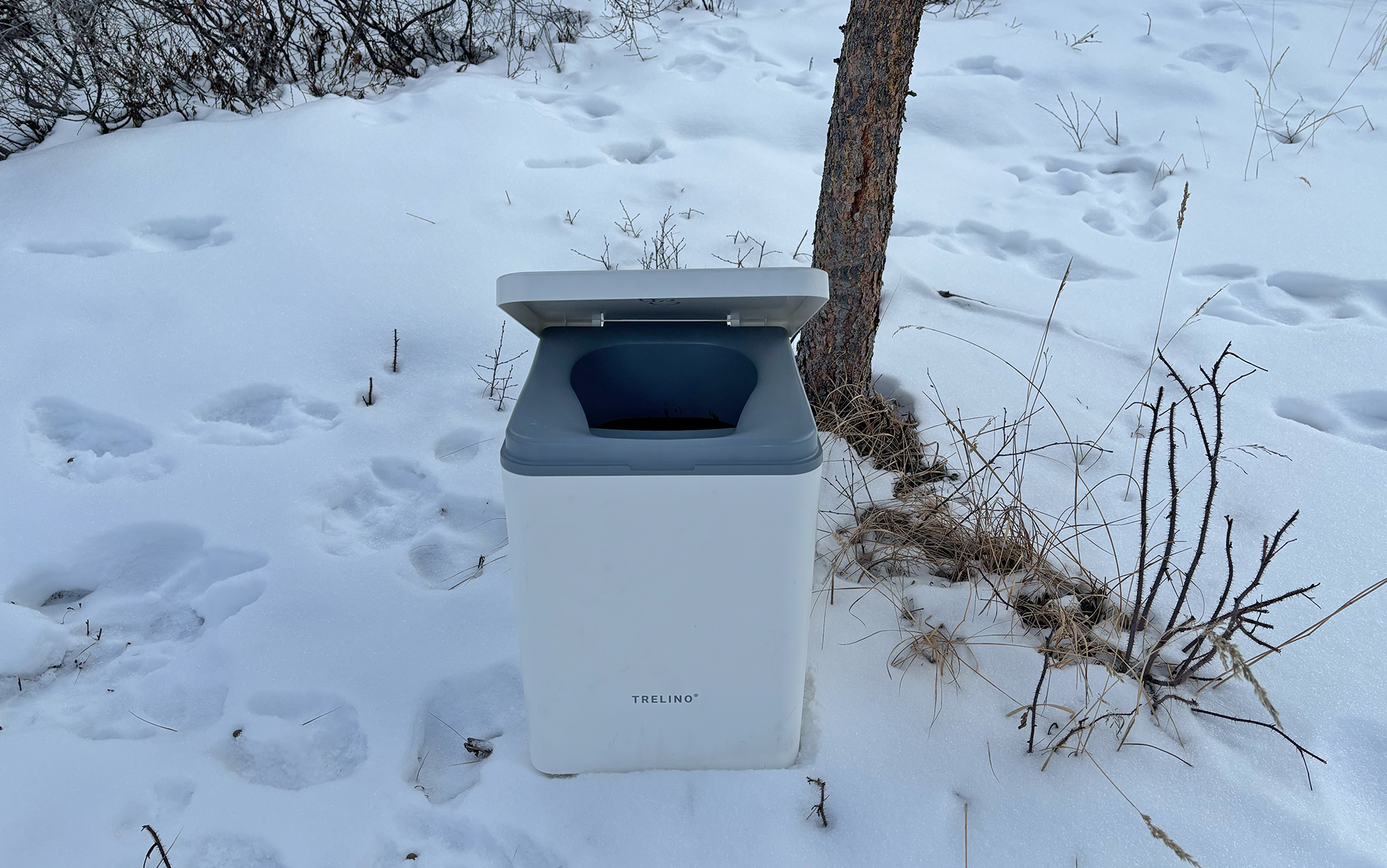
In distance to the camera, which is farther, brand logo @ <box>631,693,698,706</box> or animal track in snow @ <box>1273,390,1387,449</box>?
animal track in snow @ <box>1273,390,1387,449</box>

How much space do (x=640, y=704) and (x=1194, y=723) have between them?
0.90 metres

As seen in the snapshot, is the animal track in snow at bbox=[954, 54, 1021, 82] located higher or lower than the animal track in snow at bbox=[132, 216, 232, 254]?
higher

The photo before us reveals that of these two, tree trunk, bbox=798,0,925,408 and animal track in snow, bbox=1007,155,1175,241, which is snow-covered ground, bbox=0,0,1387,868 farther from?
tree trunk, bbox=798,0,925,408

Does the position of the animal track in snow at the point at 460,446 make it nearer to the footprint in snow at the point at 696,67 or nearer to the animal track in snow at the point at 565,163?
the animal track in snow at the point at 565,163

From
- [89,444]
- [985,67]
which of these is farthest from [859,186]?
[985,67]

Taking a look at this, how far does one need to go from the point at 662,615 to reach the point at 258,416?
1.42m

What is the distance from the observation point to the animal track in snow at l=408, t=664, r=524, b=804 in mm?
1240

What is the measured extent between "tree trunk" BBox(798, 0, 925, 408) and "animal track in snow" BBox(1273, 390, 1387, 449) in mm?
1097

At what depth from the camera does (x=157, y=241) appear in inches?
97.9

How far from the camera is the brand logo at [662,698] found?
1152mm

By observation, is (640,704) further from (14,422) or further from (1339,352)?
(1339,352)

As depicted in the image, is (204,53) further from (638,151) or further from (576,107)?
(638,151)

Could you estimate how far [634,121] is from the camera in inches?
126

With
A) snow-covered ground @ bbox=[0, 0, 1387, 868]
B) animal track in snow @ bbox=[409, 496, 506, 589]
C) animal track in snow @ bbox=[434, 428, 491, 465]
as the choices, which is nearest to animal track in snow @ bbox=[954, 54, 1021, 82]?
snow-covered ground @ bbox=[0, 0, 1387, 868]
